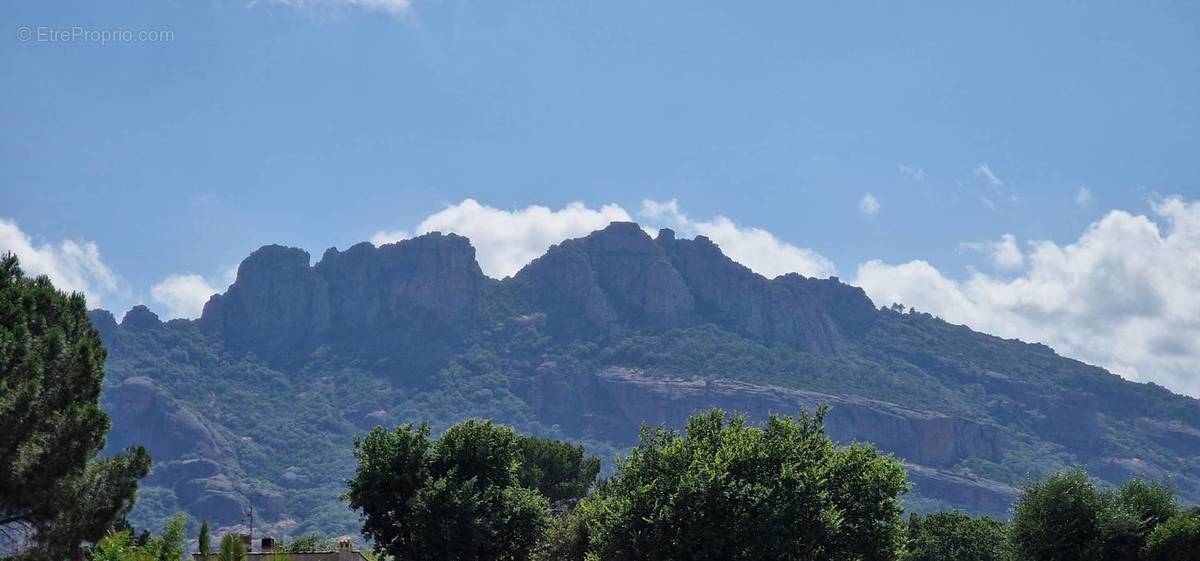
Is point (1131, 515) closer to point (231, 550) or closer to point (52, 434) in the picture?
point (231, 550)

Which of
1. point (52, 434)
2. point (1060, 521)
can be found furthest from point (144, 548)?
point (1060, 521)

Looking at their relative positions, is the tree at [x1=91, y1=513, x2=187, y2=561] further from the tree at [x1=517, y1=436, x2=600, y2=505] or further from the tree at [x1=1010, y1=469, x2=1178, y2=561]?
the tree at [x1=517, y1=436, x2=600, y2=505]

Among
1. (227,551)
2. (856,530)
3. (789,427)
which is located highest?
(789,427)

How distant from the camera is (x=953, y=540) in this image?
83.0 metres

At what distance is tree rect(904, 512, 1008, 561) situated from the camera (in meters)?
80.5

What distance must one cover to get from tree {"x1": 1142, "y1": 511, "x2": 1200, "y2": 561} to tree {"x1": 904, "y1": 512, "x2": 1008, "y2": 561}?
32.4 m

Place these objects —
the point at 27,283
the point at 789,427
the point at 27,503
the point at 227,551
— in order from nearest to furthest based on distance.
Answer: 1. the point at 27,503
2. the point at 27,283
3. the point at 227,551
4. the point at 789,427

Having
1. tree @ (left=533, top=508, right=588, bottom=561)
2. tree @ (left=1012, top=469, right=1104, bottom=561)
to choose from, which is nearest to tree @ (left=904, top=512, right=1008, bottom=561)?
tree @ (left=1012, top=469, right=1104, bottom=561)

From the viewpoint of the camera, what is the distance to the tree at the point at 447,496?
4550 centimetres

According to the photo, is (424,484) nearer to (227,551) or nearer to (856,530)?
(227,551)

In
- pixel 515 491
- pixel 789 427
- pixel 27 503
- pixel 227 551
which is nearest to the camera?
pixel 27 503

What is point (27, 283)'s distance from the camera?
34031 mm

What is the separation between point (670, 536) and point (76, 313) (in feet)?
60.2

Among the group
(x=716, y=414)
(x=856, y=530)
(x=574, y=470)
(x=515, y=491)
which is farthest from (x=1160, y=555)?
(x=574, y=470)
